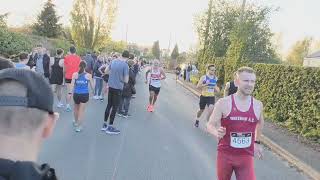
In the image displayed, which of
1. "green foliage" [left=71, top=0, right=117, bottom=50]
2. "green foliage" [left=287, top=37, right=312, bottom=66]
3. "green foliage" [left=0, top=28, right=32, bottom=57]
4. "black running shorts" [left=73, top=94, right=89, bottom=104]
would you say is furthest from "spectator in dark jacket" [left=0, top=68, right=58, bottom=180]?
"green foliage" [left=287, top=37, right=312, bottom=66]

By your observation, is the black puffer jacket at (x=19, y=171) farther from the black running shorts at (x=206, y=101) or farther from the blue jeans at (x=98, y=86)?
the blue jeans at (x=98, y=86)

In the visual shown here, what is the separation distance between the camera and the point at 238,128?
199 inches

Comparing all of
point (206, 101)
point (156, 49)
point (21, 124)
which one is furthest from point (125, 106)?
point (156, 49)

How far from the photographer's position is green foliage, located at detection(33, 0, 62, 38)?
156 feet

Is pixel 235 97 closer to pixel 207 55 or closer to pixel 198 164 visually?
pixel 198 164

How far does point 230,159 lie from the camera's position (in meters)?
5.10

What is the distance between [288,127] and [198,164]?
7.15 m

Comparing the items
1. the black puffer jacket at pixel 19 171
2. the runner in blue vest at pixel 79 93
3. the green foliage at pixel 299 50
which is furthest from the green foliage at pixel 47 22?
the green foliage at pixel 299 50

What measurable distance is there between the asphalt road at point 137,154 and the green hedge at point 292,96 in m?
2.58

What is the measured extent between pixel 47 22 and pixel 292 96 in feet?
121

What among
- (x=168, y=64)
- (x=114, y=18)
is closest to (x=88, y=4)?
(x=114, y=18)

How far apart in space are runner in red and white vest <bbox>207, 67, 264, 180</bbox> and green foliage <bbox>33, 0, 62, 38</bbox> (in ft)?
146

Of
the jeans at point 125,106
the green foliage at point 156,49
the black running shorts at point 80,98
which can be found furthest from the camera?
the green foliage at point 156,49

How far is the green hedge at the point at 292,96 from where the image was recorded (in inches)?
508
